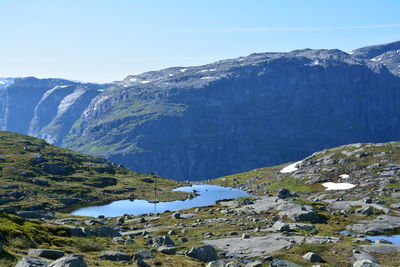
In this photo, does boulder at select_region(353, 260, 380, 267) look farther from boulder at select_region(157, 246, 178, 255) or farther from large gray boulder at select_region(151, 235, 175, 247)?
large gray boulder at select_region(151, 235, 175, 247)

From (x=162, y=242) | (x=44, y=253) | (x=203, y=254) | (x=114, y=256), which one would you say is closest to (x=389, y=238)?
(x=203, y=254)

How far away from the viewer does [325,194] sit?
13775cm

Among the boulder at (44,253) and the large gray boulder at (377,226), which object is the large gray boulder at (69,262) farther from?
the large gray boulder at (377,226)

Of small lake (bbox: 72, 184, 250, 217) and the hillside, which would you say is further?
the hillside

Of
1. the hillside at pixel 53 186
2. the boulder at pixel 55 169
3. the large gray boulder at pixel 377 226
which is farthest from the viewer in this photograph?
the boulder at pixel 55 169

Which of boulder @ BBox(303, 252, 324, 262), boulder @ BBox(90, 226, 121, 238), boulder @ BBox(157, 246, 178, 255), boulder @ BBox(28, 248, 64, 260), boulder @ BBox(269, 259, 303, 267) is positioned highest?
boulder @ BBox(28, 248, 64, 260)

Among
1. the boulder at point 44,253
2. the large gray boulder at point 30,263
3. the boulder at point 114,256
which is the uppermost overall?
the large gray boulder at point 30,263

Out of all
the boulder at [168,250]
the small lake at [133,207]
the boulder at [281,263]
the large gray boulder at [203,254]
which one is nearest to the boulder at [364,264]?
the boulder at [281,263]

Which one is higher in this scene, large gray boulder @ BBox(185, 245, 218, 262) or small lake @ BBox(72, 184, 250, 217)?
large gray boulder @ BBox(185, 245, 218, 262)

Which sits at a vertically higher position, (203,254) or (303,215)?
(203,254)

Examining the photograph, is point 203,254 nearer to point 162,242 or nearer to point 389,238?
point 162,242

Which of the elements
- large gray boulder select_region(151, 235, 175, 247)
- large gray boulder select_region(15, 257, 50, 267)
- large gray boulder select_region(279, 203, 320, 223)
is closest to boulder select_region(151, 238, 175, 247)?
large gray boulder select_region(151, 235, 175, 247)

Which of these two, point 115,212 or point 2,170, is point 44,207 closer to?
point 115,212

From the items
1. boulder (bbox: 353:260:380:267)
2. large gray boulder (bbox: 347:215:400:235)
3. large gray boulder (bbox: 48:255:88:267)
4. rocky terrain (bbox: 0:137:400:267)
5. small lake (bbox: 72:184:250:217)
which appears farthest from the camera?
small lake (bbox: 72:184:250:217)
